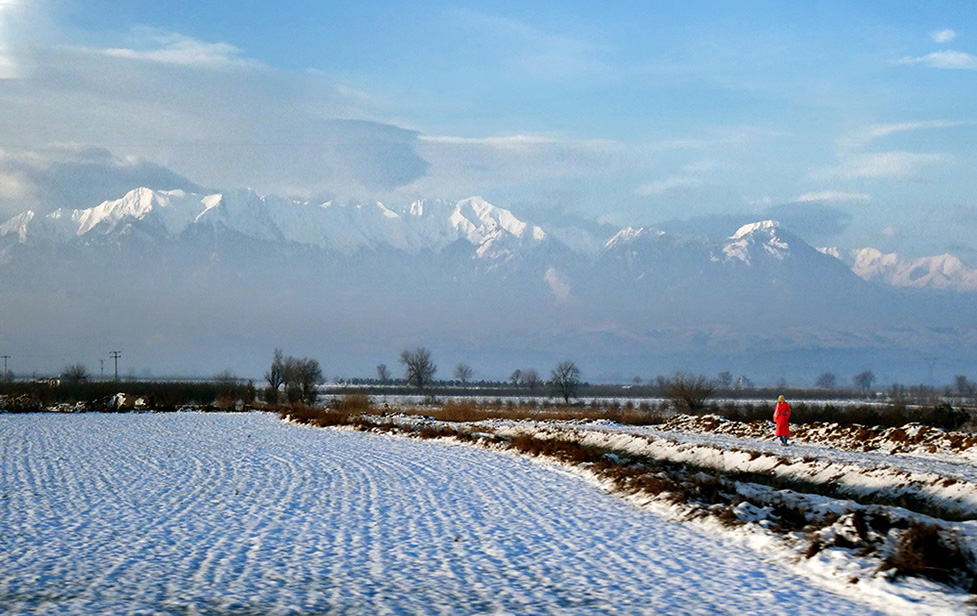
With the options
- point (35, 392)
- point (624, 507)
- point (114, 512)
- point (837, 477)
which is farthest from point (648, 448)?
point (35, 392)

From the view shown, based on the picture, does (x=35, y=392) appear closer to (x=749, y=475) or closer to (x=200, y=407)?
(x=200, y=407)

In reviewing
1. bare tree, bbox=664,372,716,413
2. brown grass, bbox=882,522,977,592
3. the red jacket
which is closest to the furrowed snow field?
brown grass, bbox=882,522,977,592

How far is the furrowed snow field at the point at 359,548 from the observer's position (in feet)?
30.6

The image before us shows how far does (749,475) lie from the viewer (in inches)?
875

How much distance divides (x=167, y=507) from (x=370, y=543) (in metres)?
5.86

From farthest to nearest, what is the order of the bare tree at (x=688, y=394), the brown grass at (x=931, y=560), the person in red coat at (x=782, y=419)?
the bare tree at (x=688, y=394), the person in red coat at (x=782, y=419), the brown grass at (x=931, y=560)

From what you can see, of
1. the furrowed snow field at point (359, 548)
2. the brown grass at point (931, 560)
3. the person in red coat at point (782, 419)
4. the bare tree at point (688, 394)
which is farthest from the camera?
the bare tree at point (688, 394)

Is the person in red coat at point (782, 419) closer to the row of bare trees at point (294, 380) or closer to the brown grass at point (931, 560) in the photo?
the brown grass at point (931, 560)

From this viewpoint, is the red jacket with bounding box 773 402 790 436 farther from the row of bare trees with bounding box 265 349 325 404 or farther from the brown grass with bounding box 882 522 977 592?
the row of bare trees with bounding box 265 349 325 404

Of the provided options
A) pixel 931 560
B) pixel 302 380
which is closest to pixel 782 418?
pixel 931 560

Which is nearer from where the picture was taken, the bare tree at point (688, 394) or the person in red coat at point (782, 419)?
the person in red coat at point (782, 419)

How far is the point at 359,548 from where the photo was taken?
41.3 ft

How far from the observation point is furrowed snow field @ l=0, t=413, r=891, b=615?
9.31 meters

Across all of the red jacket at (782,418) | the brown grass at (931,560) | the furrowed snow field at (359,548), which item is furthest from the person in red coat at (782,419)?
the brown grass at (931,560)
